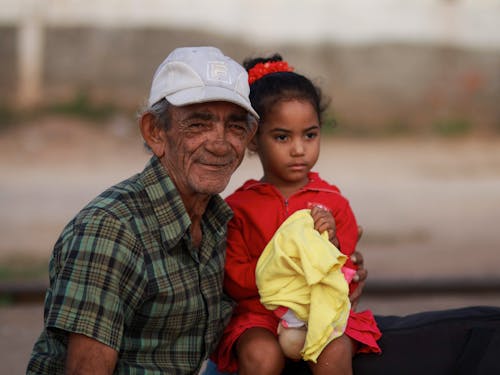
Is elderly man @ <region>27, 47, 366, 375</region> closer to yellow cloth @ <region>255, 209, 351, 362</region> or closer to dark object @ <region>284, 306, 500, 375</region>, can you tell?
yellow cloth @ <region>255, 209, 351, 362</region>

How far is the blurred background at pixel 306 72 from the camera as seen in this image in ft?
46.9

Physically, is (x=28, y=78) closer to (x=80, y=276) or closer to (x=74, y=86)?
(x=74, y=86)

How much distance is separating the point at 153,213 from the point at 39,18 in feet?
48.8

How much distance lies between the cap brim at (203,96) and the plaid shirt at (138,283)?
0.75 feet

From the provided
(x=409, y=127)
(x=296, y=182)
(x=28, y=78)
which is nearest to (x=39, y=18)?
(x=28, y=78)

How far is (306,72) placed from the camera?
15438mm

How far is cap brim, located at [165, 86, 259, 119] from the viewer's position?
2.46 meters

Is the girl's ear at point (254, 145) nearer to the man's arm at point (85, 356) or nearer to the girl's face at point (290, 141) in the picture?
the girl's face at point (290, 141)

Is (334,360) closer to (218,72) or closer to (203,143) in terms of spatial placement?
(203,143)

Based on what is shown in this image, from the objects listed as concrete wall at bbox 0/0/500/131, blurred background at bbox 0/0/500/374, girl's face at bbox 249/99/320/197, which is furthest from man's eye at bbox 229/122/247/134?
concrete wall at bbox 0/0/500/131

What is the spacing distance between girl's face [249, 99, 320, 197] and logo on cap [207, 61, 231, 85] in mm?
477

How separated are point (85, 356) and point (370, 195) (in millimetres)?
10344

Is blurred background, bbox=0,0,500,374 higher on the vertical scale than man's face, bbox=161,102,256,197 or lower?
higher

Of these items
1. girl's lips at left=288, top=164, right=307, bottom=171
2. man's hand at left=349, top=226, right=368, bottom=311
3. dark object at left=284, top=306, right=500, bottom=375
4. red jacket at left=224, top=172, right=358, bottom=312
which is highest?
girl's lips at left=288, top=164, right=307, bottom=171
